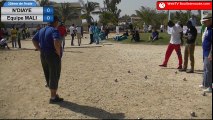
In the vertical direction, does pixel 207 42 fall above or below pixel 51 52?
above

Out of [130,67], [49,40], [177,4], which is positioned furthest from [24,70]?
[177,4]

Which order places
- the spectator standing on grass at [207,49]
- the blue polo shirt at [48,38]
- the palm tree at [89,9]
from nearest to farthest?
1. the blue polo shirt at [48,38]
2. the spectator standing on grass at [207,49]
3. the palm tree at [89,9]

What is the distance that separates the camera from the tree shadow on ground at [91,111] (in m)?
6.93

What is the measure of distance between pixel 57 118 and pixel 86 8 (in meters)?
73.8

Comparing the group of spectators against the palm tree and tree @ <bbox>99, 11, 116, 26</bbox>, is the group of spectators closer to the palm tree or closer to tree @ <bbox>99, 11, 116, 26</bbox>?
tree @ <bbox>99, 11, 116, 26</bbox>

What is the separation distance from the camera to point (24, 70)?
13.2 m

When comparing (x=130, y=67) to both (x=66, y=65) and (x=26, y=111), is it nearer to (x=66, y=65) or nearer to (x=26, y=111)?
(x=66, y=65)

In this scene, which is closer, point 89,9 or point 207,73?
point 207,73

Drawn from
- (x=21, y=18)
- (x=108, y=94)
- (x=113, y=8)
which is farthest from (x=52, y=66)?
(x=113, y=8)

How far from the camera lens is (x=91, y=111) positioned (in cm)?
730

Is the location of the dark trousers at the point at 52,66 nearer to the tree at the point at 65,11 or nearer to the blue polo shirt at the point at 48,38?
the blue polo shirt at the point at 48,38
